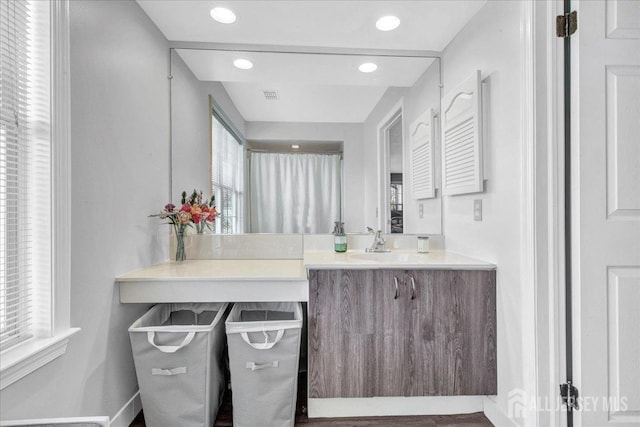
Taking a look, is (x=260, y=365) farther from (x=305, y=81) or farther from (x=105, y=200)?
(x=305, y=81)

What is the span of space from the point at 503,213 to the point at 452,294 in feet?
→ 1.60

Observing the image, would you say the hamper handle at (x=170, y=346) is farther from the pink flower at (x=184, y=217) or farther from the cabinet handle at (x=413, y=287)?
the cabinet handle at (x=413, y=287)

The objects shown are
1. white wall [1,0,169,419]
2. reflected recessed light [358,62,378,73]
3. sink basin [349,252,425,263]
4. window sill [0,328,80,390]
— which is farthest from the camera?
reflected recessed light [358,62,378,73]

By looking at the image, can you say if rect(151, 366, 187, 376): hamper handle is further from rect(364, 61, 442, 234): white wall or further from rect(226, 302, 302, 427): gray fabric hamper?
rect(364, 61, 442, 234): white wall

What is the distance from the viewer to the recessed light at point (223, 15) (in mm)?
1716

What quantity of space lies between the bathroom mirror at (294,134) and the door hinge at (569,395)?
1.07 m

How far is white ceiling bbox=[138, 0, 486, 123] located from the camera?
1.69 meters

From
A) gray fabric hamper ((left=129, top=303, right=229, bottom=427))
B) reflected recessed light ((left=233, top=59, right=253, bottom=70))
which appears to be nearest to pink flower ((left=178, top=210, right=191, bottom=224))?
gray fabric hamper ((left=129, top=303, right=229, bottom=427))

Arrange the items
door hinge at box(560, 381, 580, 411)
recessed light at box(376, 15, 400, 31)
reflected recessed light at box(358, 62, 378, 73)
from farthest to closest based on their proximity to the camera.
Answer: reflected recessed light at box(358, 62, 378, 73)
recessed light at box(376, 15, 400, 31)
door hinge at box(560, 381, 580, 411)

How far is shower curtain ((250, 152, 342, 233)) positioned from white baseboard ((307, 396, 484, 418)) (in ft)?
3.48

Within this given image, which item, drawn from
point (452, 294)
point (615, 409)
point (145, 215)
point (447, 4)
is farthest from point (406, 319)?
point (447, 4)

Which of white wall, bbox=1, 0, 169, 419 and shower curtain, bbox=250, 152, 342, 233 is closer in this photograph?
white wall, bbox=1, 0, 169, 419

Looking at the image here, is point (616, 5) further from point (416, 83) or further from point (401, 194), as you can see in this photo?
point (401, 194)

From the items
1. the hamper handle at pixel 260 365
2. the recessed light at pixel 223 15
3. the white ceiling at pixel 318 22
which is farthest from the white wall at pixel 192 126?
the hamper handle at pixel 260 365
